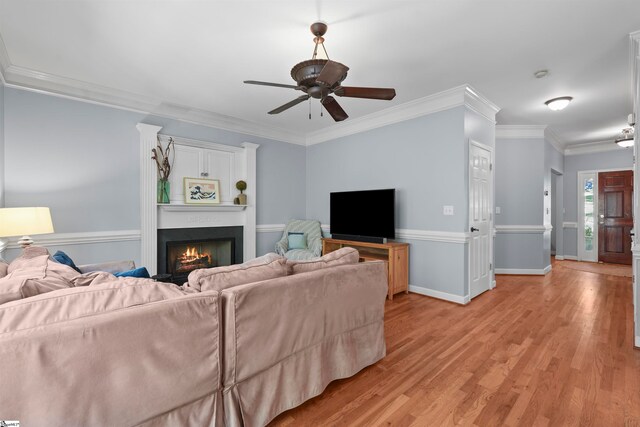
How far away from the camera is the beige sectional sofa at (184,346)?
1077 mm

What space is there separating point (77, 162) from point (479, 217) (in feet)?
16.7

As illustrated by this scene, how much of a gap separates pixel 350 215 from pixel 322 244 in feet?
2.49

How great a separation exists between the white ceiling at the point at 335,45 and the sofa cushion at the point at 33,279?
188cm

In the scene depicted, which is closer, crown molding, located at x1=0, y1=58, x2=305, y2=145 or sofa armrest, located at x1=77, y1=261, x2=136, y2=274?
sofa armrest, located at x1=77, y1=261, x2=136, y2=274

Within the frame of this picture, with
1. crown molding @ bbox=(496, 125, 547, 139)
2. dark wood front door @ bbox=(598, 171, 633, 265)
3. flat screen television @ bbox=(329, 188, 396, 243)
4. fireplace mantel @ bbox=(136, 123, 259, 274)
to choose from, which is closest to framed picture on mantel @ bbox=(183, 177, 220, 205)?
fireplace mantel @ bbox=(136, 123, 259, 274)

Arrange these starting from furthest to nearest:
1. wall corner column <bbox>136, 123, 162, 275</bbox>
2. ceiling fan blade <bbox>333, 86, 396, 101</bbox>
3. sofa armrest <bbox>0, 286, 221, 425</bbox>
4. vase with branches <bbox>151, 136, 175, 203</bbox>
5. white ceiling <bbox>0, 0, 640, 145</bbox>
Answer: vase with branches <bbox>151, 136, 175, 203</bbox> < wall corner column <bbox>136, 123, 162, 275</bbox> < ceiling fan blade <bbox>333, 86, 396, 101</bbox> < white ceiling <bbox>0, 0, 640, 145</bbox> < sofa armrest <bbox>0, 286, 221, 425</bbox>

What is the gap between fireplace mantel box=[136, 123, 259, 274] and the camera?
→ 160 inches

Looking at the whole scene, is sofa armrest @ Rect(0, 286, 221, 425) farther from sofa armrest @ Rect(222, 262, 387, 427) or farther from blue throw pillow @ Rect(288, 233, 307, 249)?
blue throw pillow @ Rect(288, 233, 307, 249)

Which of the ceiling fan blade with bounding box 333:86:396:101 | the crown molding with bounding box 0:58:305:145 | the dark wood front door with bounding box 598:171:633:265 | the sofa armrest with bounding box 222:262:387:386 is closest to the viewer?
the sofa armrest with bounding box 222:262:387:386

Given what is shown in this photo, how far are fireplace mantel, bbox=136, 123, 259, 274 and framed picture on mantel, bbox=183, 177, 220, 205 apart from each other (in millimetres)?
100

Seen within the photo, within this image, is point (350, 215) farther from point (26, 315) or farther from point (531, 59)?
point (26, 315)

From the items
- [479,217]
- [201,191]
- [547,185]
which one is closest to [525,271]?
[547,185]

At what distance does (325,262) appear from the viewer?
216 cm

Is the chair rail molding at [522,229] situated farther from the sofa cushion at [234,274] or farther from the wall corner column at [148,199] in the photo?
the wall corner column at [148,199]
